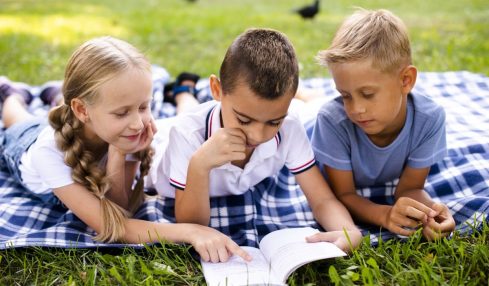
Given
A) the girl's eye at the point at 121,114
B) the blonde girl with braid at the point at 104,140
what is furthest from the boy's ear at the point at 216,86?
the girl's eye at the point at 121,114

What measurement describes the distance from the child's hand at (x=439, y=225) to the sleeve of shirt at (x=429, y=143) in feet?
1.03

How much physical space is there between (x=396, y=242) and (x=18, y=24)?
6675mm

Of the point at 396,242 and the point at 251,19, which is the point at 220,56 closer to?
the point at 251,19

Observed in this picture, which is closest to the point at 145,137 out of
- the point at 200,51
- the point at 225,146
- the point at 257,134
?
the point at 225,146

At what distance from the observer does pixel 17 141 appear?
3092 millimetres

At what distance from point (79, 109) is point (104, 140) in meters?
0.22

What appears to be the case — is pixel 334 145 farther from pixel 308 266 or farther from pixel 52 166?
pixel 52 166

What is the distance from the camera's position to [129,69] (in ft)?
7.83

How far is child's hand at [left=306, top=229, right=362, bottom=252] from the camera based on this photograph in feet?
7.27

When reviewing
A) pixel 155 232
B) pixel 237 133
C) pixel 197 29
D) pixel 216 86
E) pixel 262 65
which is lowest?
pixel 155 232

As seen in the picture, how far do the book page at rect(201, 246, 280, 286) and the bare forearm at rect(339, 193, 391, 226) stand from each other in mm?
633

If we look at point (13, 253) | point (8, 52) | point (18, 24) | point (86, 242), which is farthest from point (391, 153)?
point (18, 24)

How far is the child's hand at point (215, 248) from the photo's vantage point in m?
2.18

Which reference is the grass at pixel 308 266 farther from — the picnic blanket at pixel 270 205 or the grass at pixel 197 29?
the grass at pixel 197 29
